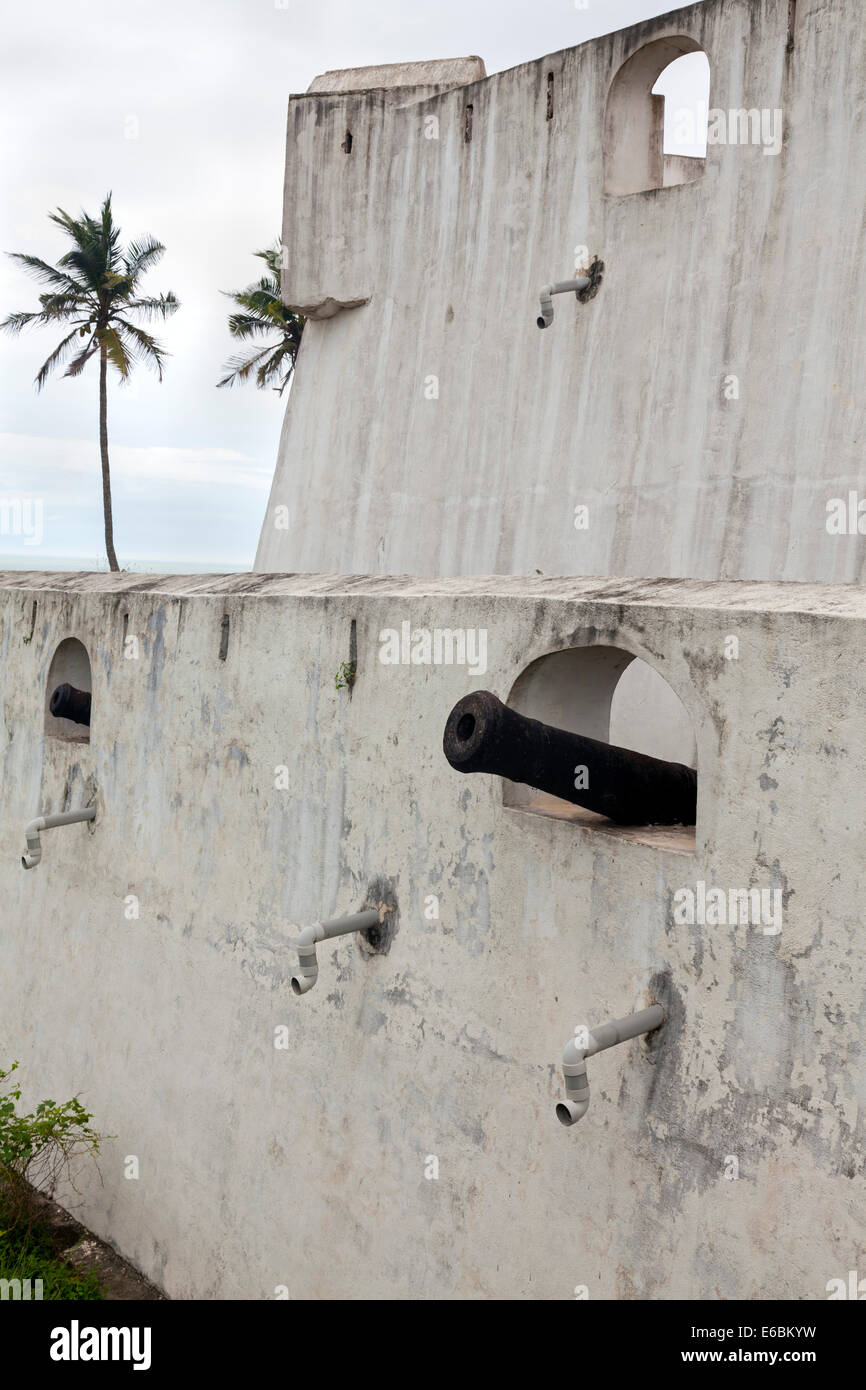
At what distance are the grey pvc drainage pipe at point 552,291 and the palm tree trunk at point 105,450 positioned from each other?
606 inches

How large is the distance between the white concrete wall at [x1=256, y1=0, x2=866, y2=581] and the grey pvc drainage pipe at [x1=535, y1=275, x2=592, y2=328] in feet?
0.59

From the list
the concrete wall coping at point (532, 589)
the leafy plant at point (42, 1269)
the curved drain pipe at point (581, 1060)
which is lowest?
the leafy plant at point (42, 1269)

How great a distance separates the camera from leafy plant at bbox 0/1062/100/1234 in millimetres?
6555

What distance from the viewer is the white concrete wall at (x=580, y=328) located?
25.4ft

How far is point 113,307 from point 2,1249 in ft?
68.7

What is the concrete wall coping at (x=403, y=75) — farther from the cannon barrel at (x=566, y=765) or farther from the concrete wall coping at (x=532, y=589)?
the cannon barrel at (x=566, y=765)

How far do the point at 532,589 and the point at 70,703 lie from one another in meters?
3.76

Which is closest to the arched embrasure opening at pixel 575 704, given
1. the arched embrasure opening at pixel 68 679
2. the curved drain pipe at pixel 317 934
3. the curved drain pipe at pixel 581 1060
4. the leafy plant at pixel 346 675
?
the curved drain pipe at pixel 581 1060

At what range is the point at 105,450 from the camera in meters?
22.9

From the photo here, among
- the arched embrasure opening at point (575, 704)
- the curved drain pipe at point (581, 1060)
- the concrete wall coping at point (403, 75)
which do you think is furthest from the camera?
the concrete wall coping at point (403, 75)

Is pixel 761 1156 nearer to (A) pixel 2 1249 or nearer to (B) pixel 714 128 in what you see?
(A) pixel 2 1249

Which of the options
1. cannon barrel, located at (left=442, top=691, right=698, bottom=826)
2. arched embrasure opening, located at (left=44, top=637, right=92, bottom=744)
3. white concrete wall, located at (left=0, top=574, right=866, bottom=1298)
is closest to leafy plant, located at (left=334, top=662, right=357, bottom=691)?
white concrete wall, located at (left=0, top=574, right=866, bottom=1298)

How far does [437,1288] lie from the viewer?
4.64 m

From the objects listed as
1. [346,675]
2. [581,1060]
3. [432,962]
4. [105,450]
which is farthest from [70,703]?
[105,450]
